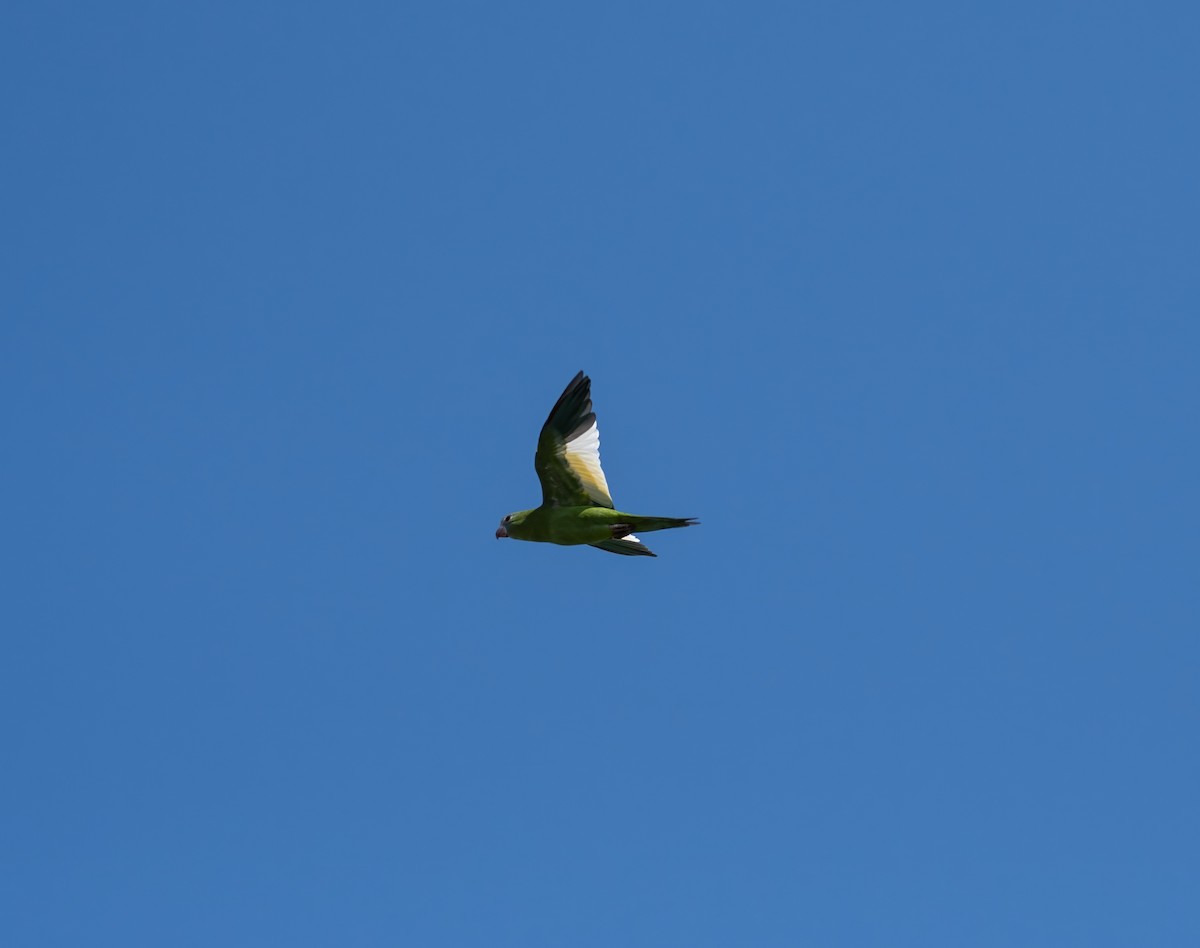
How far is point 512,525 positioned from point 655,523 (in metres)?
4.20

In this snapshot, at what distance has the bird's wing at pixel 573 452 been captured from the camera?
24594 millimetres

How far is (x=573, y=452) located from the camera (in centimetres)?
2473

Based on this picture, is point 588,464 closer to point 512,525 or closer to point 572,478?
point 572,478

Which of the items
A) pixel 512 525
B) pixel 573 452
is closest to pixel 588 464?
pixel 573 452

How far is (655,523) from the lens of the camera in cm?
2298

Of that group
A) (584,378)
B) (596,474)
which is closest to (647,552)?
(596,474)

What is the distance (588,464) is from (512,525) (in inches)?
95.6

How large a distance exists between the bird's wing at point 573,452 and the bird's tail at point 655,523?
1.54 m

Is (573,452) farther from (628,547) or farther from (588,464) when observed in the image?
(628,547)

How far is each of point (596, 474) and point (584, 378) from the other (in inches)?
82.5

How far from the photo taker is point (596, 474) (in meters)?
24.8

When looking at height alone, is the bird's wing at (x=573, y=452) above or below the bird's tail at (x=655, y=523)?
above

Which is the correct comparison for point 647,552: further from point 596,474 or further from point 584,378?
point 584,378

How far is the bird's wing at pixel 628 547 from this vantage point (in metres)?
26.2
